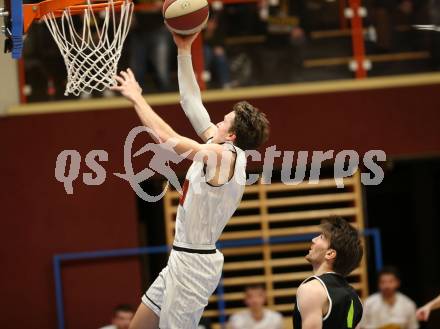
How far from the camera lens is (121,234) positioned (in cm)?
1077

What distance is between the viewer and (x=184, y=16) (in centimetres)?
622

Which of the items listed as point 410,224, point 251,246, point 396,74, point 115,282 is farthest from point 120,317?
point 410,224

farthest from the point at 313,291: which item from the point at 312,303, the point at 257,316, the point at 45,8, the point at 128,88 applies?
the point at 257,316

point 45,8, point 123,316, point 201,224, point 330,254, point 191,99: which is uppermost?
point 45,8

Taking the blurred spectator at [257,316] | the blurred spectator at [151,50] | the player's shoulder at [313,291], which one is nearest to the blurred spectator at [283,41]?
the blurred spectator at [151,50]

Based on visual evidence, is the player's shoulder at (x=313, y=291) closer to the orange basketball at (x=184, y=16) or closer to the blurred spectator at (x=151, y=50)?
the orange basketball at (x=184, y=16)

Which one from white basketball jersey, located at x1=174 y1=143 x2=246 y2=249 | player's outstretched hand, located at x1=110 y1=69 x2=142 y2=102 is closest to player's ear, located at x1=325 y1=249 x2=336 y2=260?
white basketball jersey, located at x1=174 y1=143 x2=246 y2=249

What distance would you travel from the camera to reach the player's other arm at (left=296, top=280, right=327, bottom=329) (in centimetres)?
555

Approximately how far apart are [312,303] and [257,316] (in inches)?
192

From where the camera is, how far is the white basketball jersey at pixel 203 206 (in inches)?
240

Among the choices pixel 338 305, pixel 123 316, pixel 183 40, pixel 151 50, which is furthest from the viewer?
pixel 151 50

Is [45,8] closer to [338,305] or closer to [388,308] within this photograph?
[338,305]

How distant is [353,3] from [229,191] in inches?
207

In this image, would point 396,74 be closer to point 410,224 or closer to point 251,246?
point 251,246
